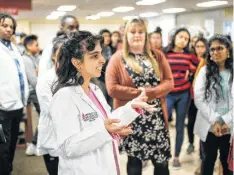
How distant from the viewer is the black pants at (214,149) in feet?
8.01

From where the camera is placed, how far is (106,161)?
4.65ft

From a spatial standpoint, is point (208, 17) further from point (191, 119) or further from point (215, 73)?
point (215, 73)

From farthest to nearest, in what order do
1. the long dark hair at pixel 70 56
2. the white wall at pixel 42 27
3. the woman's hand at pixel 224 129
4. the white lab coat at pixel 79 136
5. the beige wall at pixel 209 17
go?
the white wall at pixel 42 27, the beige wall at pixel 209 17, the woman's hand at pixel 224 129, the long dark hair at pixel 70 56, the white lab coat at pixel 79 136

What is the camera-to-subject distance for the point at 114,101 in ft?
8.13

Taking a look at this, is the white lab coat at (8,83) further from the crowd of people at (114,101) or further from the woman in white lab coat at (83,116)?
the woman in white lab coat at (83,116)

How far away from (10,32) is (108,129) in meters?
1.91

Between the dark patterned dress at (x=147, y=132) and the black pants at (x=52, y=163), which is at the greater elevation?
the dark patterned dress at (x=147, y=132)

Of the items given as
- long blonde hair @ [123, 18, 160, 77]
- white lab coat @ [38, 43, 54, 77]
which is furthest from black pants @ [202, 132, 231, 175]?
white lab coat @ [38, 43, 54, 77]

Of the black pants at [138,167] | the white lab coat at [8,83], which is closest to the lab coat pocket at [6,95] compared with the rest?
the white lab coat at [8,83]

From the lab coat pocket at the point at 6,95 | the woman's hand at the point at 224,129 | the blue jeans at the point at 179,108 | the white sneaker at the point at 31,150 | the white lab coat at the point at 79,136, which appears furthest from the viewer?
the white sneaker at the point at 31,150

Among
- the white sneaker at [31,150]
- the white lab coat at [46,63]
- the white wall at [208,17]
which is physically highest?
the white wall at [208,17]

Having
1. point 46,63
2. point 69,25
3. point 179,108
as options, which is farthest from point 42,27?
point 46,63

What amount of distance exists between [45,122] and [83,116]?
2.68 feet

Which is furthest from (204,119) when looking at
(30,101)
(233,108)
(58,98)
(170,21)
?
(170,21)
